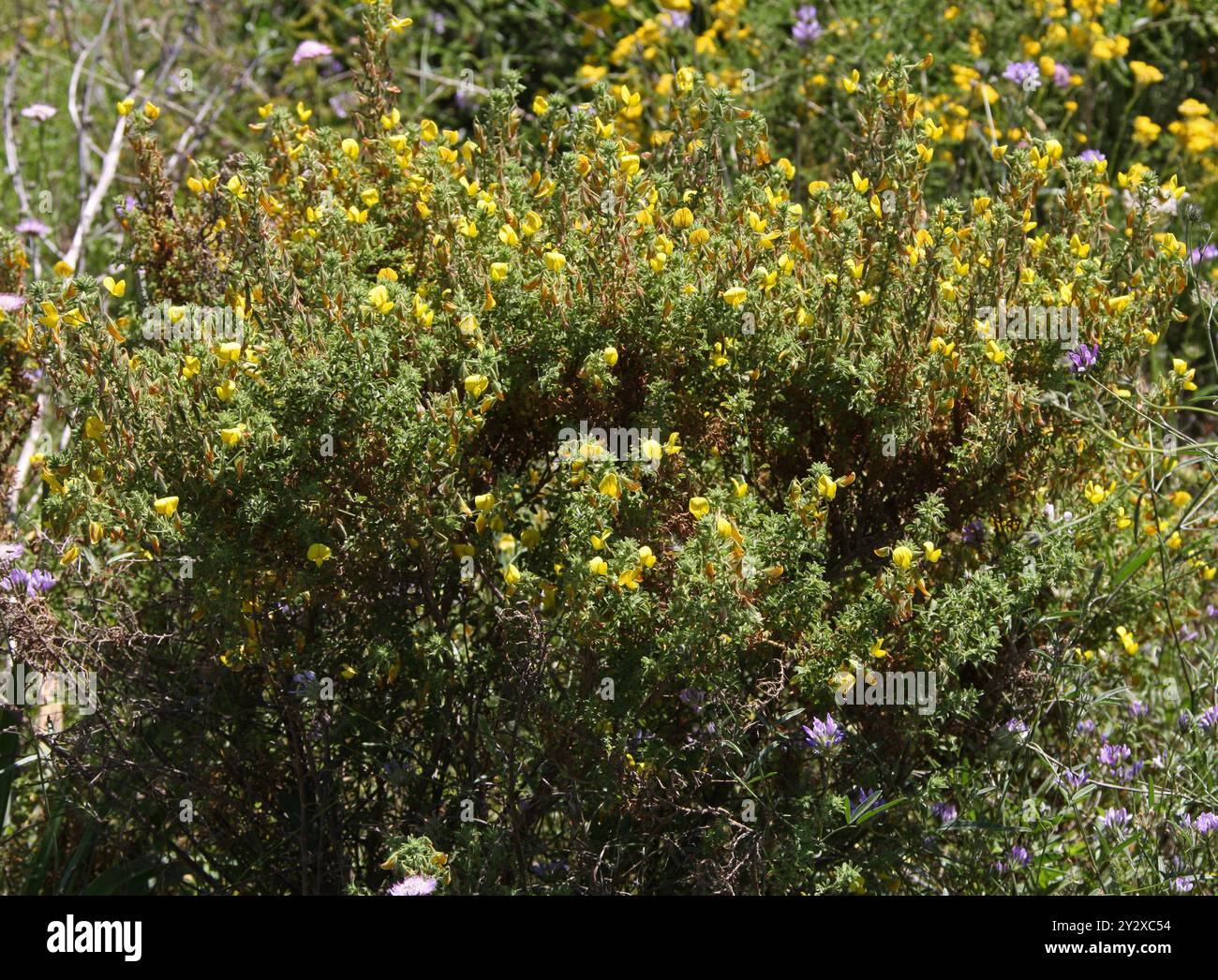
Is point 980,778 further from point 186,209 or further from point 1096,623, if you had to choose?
point 186,209

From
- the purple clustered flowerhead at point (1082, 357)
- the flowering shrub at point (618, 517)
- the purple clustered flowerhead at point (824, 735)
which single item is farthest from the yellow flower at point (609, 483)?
the purple clustered flowerhead at point (1082, 357)

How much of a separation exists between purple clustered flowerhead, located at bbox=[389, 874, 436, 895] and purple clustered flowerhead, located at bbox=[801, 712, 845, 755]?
68cm

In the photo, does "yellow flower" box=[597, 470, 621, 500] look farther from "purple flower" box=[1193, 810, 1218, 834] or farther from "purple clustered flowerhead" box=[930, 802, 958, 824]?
"purple flower" box=[1193, 810, 1218, 834]

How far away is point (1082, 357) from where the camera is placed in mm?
2590

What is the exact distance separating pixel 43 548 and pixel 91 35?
4.59 m

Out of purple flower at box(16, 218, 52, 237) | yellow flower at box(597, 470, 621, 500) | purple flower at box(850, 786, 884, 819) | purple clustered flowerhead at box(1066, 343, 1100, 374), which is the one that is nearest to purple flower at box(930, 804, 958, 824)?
purple flower at box(850, 786, 884, 819)

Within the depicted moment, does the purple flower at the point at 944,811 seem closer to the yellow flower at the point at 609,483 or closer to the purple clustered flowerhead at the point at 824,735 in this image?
the purple clustered flowerhead at the point at 824,735

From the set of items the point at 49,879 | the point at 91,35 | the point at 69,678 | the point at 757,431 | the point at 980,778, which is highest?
the point at 91,35

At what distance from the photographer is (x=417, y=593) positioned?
8.47 ft

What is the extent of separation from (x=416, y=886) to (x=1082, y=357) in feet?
4.90

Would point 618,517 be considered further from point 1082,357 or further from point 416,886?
point 1082,357

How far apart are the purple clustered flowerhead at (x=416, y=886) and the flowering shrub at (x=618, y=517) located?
0.03 ft

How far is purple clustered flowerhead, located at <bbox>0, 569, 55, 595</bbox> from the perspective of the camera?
8.89 ft
